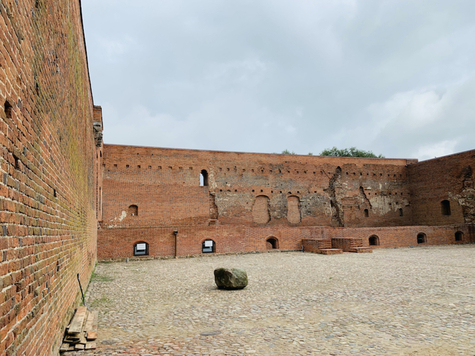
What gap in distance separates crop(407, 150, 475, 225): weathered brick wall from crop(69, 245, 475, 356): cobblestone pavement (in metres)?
17.3

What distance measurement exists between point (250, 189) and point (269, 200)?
1736mm

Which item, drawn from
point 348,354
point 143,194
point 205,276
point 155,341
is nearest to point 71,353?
point 155,341

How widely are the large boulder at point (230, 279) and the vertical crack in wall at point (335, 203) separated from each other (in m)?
19.3

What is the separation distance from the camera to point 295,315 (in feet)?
18.3

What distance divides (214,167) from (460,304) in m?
18.2

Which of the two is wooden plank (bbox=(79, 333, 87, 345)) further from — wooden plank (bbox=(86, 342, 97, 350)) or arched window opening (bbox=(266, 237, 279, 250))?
arched window opening (bbox=(266, 237, 279, 250))

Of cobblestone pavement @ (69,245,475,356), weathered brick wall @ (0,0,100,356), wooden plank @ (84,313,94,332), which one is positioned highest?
weathered brick wall @ (0,0,100,356)

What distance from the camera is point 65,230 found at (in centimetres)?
452

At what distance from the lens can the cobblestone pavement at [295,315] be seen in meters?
4.18

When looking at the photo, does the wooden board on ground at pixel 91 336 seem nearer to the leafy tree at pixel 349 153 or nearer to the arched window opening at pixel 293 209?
the arched window opening at pixel 293 209

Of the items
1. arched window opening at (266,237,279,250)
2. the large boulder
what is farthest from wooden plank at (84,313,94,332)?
arched window opening at (266,237,279,250)

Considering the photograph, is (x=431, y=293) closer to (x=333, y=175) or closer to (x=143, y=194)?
(x=143, y=194)

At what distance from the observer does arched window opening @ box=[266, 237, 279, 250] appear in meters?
Result: 19.0

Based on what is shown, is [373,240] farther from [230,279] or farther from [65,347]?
[65,347]
